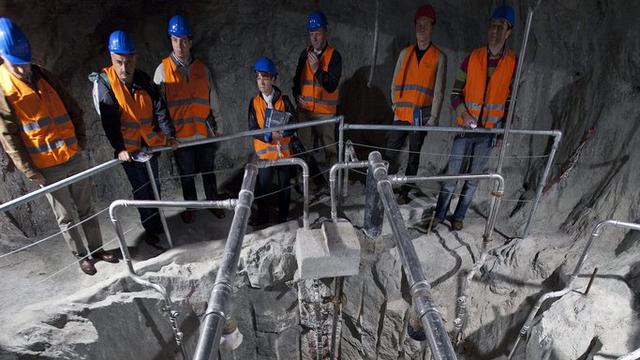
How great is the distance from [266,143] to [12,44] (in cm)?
207

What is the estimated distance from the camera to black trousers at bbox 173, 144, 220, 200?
3.82 metres

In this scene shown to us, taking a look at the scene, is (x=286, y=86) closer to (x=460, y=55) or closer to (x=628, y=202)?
(x=460, y=55)

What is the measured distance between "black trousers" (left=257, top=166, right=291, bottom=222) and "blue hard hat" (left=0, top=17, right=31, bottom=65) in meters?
2.08

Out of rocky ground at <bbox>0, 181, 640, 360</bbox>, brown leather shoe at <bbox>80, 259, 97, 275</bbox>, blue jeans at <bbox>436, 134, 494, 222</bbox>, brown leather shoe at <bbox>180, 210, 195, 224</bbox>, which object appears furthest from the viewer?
brown leather shoe at <bbox>180, 210, 195, 224</bbox>

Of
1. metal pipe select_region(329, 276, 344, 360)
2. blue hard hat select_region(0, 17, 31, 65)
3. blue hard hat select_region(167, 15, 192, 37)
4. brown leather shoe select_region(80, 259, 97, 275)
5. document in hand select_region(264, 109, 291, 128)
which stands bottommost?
metal pipe select_region(329, 276, 344, 360)

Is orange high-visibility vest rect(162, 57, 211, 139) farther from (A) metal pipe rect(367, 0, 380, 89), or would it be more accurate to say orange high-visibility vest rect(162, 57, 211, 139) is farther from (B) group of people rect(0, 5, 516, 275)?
(A) metal pipe rect(367, 0, 380, 89)

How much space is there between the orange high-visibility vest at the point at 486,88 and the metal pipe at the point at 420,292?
1.83 meters

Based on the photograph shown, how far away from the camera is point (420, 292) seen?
1615 millimetres

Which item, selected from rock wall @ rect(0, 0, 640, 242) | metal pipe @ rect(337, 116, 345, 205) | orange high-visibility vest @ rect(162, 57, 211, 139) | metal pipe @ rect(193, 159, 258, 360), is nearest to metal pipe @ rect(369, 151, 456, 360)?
metal pipe @ rect(193, 159, 258, 360)

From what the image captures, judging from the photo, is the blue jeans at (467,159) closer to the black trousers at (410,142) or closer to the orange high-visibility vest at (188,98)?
the black trousers at (410,142)

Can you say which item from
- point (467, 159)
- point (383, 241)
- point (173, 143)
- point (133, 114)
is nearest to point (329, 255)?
point (383, 241)

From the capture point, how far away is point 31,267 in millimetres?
3512

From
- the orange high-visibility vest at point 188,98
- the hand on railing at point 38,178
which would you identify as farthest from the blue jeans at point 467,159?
the hand on railing at point 38,178

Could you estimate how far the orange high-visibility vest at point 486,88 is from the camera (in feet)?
11.4
